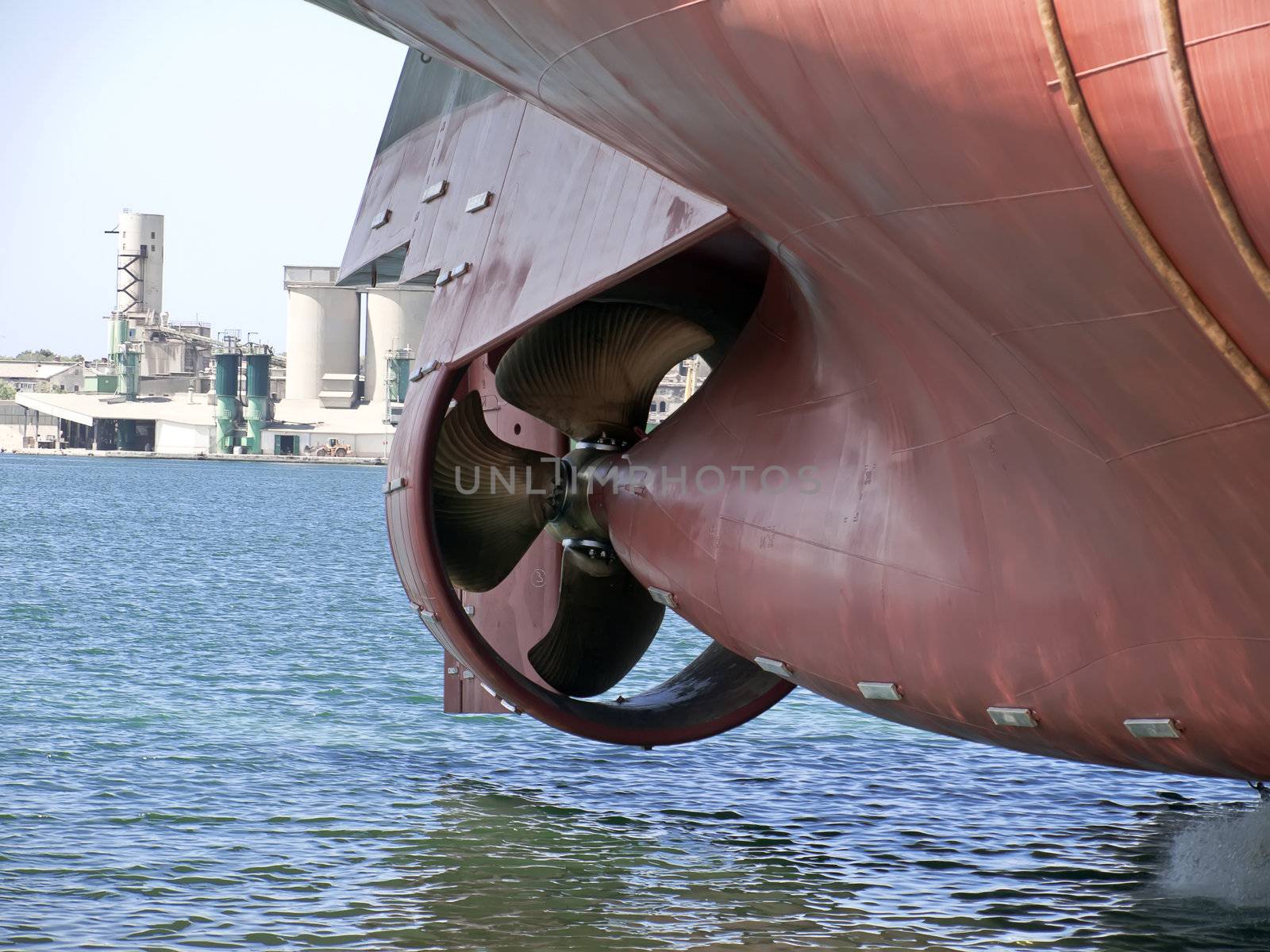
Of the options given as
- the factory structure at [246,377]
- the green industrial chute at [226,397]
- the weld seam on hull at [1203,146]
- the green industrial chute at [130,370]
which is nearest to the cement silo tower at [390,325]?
the factory structure at [246,377]

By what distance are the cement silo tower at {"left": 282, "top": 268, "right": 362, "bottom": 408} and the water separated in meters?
75.8

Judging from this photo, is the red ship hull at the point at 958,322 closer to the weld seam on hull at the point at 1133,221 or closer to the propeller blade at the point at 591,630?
the weld seam on hull at the point at 1133,221

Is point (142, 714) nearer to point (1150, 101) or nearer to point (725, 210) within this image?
point (725, 210)

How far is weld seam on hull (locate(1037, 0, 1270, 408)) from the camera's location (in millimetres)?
3654

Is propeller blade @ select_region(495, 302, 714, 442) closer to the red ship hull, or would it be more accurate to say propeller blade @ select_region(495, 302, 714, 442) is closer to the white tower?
the red ship hull

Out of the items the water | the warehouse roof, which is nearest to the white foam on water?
the water

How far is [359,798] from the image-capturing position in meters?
11.4

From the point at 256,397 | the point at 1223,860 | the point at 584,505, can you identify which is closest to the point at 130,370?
the point at 256,397

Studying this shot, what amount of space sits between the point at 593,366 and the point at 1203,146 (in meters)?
6.98

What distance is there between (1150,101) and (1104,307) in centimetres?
76

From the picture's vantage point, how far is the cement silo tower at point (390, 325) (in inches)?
3531

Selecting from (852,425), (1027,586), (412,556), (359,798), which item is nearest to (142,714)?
(359,798)

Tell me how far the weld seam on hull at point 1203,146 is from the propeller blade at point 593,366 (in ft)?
22.1

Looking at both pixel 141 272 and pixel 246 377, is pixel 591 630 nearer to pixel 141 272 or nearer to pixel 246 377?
pixel 246 377
